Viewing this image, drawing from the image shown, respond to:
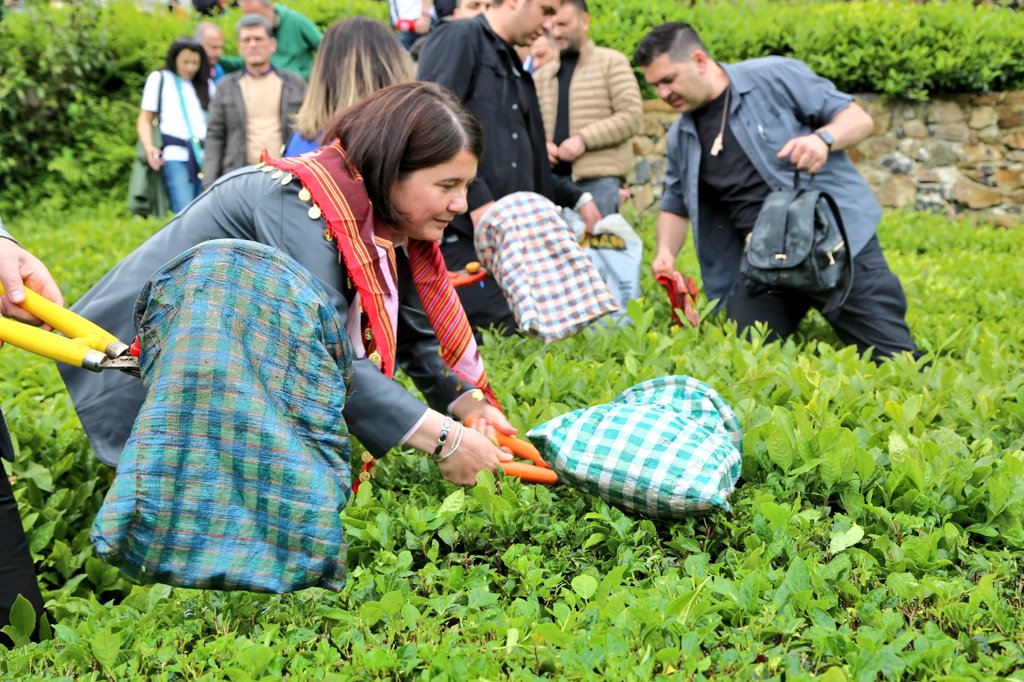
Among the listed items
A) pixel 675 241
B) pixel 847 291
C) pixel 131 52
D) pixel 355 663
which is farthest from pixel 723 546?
pixel 131 52

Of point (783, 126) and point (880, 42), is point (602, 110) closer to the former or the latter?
point (783, 126)

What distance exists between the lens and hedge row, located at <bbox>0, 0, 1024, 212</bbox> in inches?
450

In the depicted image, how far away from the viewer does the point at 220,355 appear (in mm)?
2232

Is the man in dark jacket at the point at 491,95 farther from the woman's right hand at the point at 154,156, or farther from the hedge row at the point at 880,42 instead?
the hedge row at the point at 880,42

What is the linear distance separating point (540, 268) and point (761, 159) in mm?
1572

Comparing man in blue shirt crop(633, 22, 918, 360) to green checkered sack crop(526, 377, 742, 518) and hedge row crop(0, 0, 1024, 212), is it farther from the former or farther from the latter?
hedge row crop(0, 0, 1024, 212)

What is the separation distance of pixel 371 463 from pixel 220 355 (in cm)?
100

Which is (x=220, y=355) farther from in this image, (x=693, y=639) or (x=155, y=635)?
(x=693, y=639)

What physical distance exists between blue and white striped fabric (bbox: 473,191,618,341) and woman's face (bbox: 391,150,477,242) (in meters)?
1.36

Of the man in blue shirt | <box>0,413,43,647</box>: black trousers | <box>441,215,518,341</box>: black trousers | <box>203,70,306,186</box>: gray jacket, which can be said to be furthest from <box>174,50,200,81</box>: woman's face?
<box>0,413,43,647</box>: black trousers

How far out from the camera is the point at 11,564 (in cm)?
281

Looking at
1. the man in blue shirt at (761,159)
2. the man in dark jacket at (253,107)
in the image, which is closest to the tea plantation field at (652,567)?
the man in blue shirt at (761,159)

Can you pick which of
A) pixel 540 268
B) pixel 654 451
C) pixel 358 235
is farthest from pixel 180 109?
pixel 654 451

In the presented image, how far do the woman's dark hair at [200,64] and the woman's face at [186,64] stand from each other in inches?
0.7
